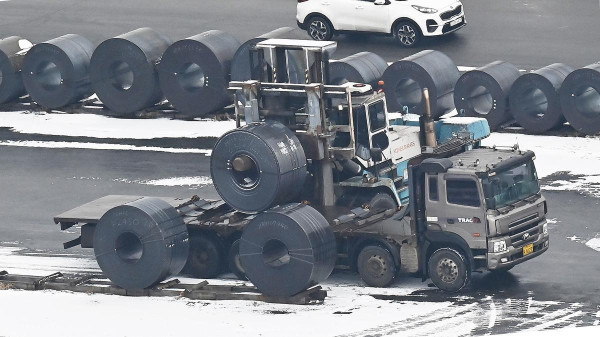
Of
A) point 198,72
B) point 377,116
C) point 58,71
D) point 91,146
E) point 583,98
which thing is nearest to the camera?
point 377,116

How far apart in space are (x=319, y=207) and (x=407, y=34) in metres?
18.2

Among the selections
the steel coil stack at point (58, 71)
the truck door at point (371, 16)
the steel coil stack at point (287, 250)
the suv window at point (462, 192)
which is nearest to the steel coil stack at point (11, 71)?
the steel coil stack at point (58, 71)

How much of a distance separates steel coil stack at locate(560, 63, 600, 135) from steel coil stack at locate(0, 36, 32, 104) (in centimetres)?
1445

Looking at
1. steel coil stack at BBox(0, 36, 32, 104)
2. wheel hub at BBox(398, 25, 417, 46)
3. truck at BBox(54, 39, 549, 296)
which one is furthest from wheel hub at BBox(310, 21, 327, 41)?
truck at BBox(54, 39, 549, 296)

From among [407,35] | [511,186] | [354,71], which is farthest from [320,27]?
[511,186]

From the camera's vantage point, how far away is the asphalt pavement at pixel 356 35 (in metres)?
47.1

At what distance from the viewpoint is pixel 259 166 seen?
29250mm

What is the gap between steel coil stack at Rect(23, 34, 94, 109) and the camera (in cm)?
4388

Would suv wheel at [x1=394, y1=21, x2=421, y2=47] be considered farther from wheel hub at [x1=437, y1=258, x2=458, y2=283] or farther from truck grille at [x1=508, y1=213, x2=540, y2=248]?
wheel hub at [x1=437, y1=258, x2=458, y2=283]

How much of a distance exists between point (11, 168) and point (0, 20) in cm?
1587

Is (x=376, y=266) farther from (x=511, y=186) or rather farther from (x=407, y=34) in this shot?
(x=407, y=34)

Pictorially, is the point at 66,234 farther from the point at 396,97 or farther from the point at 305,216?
the point at 396,97

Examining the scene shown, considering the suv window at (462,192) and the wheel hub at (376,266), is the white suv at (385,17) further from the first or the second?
the suv window at (462,192)

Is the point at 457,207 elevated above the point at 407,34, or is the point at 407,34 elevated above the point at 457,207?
the point at 407,34
